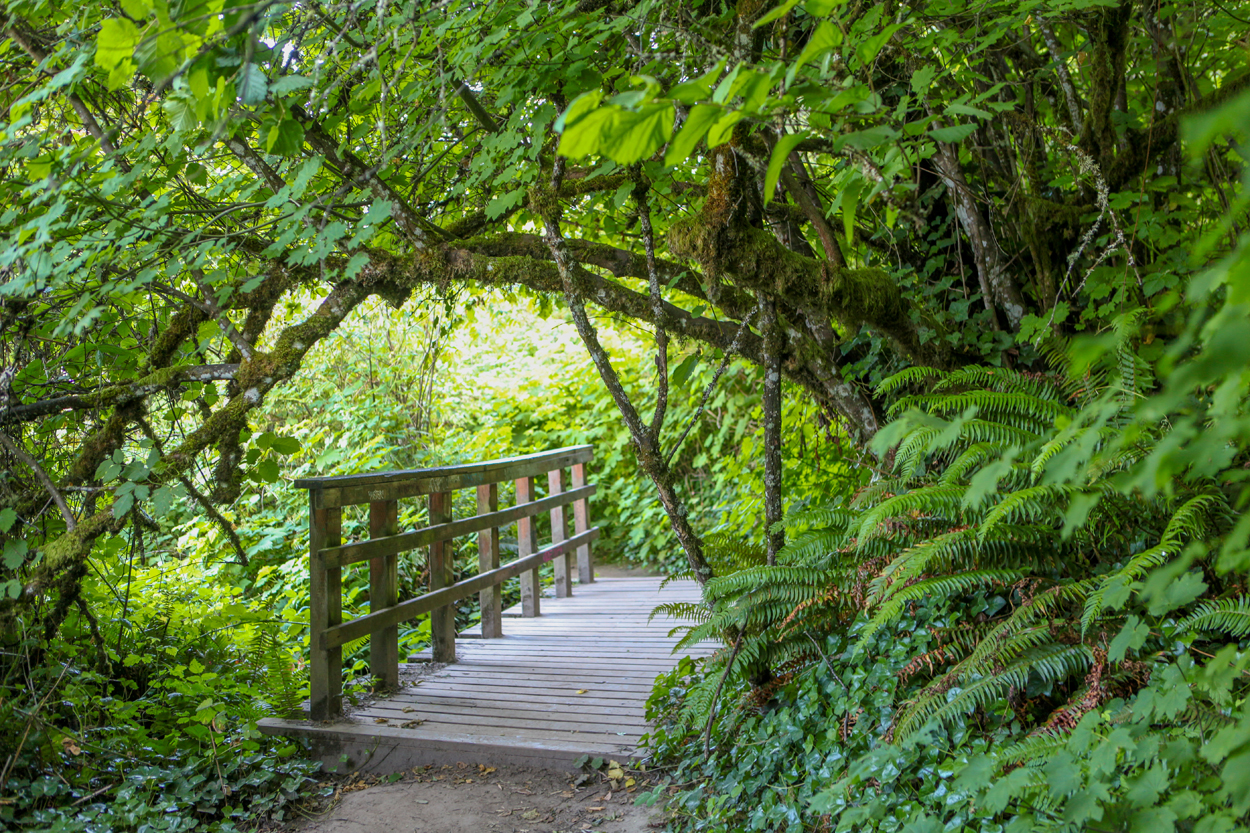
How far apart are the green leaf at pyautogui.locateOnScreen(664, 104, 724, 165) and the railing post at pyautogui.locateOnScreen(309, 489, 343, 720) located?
10.6 ft

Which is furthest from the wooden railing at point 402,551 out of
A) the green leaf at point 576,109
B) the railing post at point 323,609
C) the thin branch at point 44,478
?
the green leaf at point 576,109

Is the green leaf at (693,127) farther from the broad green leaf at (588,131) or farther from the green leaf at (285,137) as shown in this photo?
the green leaf at (285,137)

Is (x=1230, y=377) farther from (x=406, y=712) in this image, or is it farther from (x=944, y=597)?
(x=406, y=712)

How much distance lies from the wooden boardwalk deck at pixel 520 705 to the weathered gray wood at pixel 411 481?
1089 mm

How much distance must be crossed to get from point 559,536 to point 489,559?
49.3 inches

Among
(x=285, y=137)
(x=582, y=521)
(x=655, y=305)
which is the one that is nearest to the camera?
(x=285, y=137)

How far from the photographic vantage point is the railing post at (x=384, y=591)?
4.36 meters

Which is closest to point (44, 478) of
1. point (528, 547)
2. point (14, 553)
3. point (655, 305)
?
point (14, 553)

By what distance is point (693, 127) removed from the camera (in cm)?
114

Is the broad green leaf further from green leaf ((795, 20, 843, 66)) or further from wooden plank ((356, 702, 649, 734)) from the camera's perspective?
wooden plank ((356, 702, 649, 734))

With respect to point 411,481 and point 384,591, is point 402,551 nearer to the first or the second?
point 384,591

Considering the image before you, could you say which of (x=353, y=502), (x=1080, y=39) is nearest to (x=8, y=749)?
(x=353, y=502)

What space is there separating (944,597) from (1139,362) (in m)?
1.03

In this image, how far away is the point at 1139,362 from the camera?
274 cm
